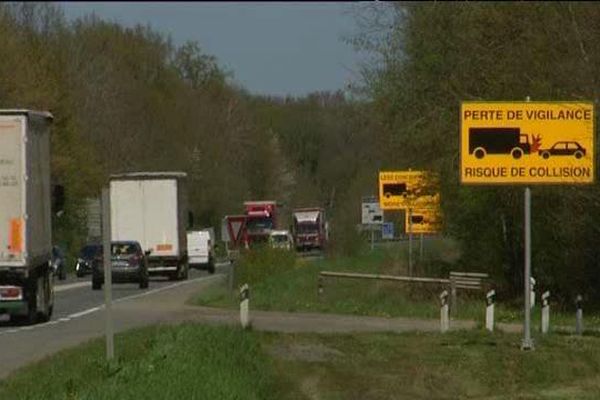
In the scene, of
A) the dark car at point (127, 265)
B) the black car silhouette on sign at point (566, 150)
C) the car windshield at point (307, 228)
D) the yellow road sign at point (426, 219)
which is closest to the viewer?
the black car silhouette on sign at point (566, 150)

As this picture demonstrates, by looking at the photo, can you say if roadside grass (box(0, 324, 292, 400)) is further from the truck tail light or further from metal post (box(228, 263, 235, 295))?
metal post (box(228, 263, 235, 295))

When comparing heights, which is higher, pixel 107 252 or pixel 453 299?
pixel 107 252

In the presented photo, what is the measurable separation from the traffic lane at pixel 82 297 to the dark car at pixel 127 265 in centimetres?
37

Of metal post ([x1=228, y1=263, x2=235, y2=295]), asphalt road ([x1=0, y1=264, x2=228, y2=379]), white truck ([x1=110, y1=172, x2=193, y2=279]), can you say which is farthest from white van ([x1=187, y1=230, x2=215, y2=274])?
metal post ([x1=228, y1=263, x2=235, y2=295])

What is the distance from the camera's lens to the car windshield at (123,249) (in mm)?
50344

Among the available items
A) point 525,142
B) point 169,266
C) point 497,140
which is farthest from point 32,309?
point 169,266

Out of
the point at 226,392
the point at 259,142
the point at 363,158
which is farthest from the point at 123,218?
the point at 226,392

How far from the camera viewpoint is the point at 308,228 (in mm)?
87875

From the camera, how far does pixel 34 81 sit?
64562mm

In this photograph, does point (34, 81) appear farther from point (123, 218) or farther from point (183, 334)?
point (183, 334)

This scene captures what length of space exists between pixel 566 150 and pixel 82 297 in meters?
26.5

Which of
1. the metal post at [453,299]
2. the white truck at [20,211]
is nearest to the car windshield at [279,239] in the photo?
the metal post at [453,299]

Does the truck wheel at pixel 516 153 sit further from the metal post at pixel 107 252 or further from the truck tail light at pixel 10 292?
the truck tail light at pixel 10 292

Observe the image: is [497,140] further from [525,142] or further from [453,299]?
[453,299]
